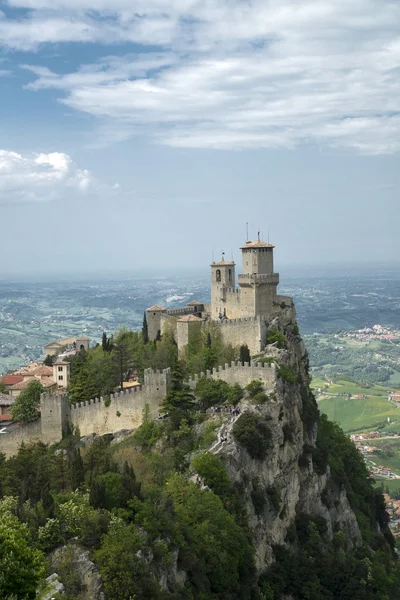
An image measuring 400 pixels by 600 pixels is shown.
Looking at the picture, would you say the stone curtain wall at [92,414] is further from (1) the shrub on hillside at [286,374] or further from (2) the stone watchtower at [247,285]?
(2) the stone watchtower at [247,285]

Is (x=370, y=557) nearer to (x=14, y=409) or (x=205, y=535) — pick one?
(x=205, y=535)

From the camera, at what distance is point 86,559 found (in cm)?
2783

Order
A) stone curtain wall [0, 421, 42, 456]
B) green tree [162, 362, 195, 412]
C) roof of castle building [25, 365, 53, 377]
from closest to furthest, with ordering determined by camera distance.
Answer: green tree [162, 362, 195, 412]
stone curtain wall [0, 421, 42, 456]
roof of castle building [25, 365, 53, 377]

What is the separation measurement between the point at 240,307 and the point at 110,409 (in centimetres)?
1459

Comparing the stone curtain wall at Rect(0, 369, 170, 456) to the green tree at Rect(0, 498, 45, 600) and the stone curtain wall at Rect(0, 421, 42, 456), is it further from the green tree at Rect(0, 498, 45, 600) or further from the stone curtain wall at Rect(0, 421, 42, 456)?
the green tree at Rect(0, 498, 45, 600)

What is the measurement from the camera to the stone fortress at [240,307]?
182 ft

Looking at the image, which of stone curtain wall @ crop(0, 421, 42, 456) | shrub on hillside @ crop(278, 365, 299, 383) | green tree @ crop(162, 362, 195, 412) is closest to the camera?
green tree @ crop(162, 362, 195, 412)

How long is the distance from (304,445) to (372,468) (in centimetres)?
7978

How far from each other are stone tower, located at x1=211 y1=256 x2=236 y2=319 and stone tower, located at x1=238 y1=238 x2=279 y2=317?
1462 millimetres

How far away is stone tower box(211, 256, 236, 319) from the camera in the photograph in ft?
198

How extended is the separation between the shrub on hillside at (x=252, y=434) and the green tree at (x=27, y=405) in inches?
631

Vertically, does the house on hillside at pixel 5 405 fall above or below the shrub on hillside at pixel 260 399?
below

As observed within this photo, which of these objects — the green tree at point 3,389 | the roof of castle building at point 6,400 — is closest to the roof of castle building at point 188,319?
the roof of castle building at point 6,400

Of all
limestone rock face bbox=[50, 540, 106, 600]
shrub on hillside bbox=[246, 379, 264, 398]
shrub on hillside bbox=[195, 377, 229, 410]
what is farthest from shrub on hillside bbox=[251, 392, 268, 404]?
limestone rock face bbox=[50, 540, 106, 600]
